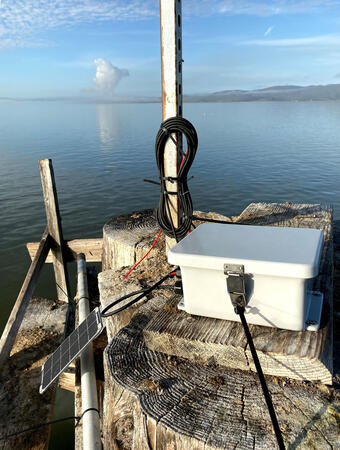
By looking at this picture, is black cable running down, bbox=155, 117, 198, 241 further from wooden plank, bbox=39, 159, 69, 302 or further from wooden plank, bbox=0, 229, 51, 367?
wooden plank, bbox=39, 159, 69, 302

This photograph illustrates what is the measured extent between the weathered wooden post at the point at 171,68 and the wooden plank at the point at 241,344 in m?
1.56

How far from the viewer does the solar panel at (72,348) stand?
348 centimetres

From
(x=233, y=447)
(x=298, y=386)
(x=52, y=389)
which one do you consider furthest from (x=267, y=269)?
(x=52, y=389)

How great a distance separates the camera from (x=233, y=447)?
5.92ft

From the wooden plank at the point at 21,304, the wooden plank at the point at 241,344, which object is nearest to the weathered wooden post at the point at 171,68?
the wooden plank at the point at 241,344

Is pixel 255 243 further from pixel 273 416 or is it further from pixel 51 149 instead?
pixel 51 149

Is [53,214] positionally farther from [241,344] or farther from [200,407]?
[200,407]

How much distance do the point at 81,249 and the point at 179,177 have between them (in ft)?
13.7

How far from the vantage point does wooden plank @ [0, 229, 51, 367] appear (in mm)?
5145

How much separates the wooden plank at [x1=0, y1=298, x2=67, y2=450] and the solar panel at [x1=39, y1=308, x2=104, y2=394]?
4.92 ft

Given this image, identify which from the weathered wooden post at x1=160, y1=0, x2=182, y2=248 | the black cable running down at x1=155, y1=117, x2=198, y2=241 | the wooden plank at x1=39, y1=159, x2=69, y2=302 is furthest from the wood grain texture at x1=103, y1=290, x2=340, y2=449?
the wooden plank at x1=39, y1=159, x2=69, y2=302

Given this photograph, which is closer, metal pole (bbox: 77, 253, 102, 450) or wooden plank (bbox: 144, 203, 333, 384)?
wooden plank (bbox: 144, 203, 333, 384)

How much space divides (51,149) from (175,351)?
34.5 m

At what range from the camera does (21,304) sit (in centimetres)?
560
